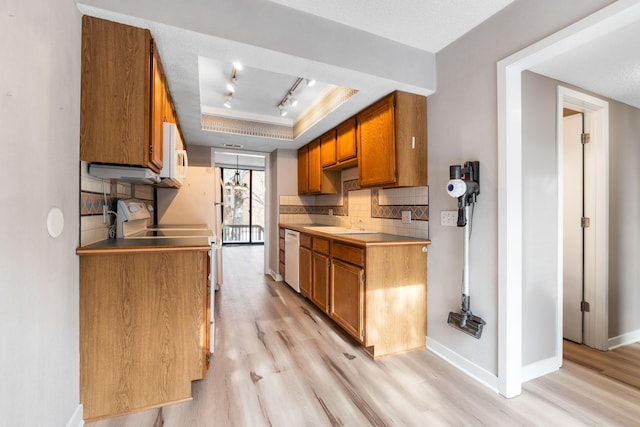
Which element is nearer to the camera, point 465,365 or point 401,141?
point 465,365

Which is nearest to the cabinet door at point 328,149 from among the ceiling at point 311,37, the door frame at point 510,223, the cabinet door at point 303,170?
the cabinet door at point 303,170

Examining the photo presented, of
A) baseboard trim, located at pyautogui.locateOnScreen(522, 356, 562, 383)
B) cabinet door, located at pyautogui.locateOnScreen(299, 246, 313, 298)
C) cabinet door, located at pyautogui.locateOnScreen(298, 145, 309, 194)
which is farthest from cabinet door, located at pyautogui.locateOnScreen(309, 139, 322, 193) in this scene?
baseboard trim, located at pyautogui.locateOnScreen(522, 356, 562, 383)

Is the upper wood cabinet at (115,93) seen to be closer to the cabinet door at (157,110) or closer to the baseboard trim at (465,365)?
the cabinet door at (157,110)

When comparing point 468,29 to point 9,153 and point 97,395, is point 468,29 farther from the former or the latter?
point 97,395

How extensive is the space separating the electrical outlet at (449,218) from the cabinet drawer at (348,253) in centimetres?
71

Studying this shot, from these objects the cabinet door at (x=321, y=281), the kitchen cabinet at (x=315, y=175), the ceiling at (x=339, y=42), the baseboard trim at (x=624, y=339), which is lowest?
the baseboard trim at (x=624, y=339)

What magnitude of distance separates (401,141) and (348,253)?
1072mm

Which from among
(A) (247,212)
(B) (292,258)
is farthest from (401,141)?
(A) (247,212)

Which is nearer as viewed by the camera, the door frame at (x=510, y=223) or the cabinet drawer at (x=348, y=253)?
the door frame at (x=510, y=223)

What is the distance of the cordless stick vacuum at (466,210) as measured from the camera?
192 cm

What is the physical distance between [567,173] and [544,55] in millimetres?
1530

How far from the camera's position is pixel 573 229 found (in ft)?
8.55

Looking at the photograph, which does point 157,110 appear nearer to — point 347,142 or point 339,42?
point 339,42

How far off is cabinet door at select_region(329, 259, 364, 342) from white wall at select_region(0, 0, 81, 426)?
5.88 feet
